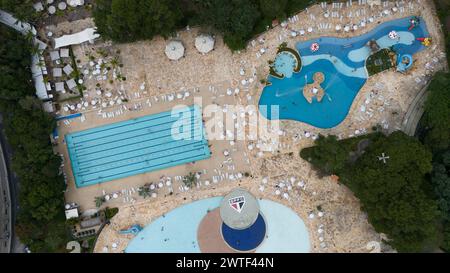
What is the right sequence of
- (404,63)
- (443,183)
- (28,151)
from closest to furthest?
(443,183) < (28,151) < (404,63)

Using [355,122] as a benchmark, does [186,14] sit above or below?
above

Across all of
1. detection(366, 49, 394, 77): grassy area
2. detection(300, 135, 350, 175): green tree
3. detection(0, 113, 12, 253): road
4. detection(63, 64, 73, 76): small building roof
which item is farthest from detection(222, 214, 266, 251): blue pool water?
detection(63, 64, 73, 76): small building roof

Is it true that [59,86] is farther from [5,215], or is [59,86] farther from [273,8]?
[273,8]

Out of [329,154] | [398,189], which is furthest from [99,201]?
[398,189]

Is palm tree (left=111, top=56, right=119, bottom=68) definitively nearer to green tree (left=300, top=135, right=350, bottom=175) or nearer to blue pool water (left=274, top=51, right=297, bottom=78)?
blue pool water (left=274, top=51, right=297, bottom=78)
